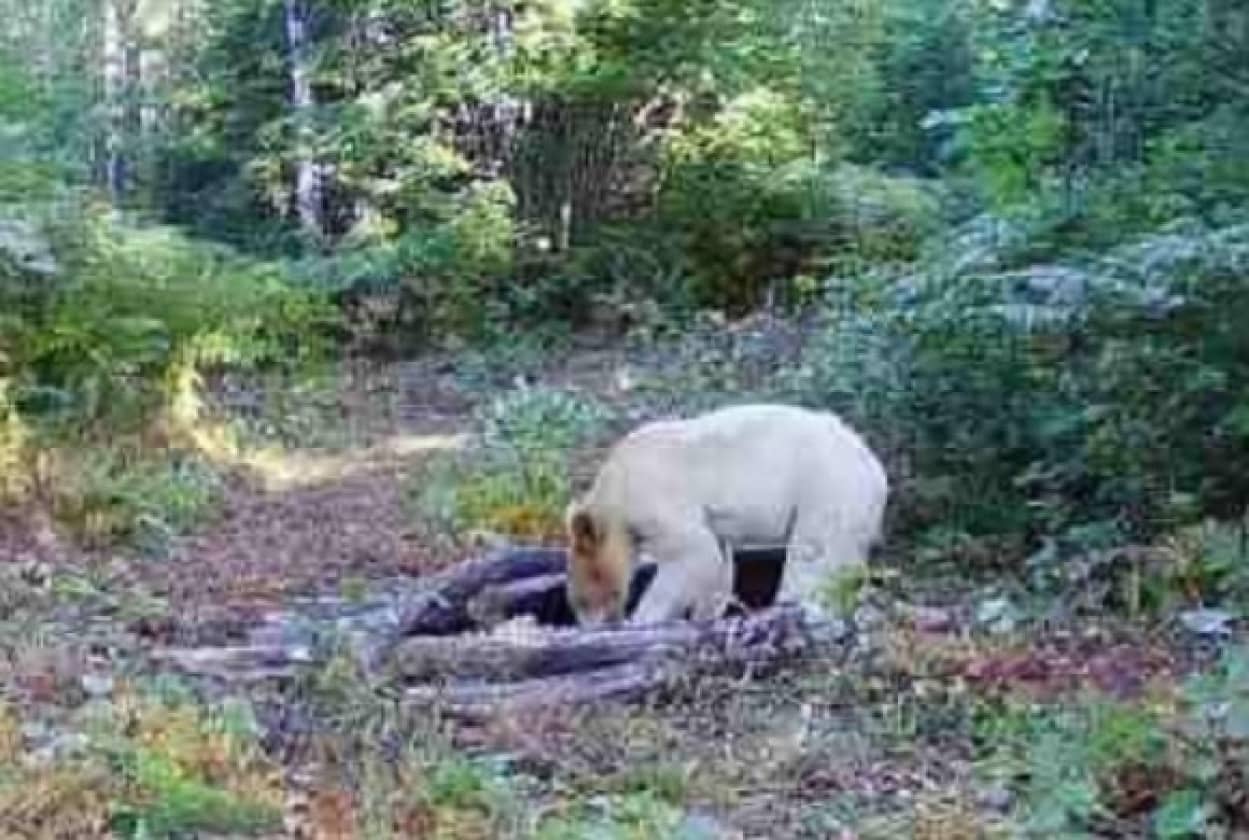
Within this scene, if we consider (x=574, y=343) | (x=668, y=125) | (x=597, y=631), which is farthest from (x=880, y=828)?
(x=668, y=125)

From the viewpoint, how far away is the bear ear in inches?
312

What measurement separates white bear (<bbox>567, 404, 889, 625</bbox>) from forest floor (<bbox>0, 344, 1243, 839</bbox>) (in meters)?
0.30

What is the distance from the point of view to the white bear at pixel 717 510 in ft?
25.8

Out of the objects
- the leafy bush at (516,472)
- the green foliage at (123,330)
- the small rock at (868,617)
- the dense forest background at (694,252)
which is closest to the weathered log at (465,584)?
the small rock at (868,617)

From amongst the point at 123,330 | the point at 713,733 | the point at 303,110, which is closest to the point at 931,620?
the point at 713,733

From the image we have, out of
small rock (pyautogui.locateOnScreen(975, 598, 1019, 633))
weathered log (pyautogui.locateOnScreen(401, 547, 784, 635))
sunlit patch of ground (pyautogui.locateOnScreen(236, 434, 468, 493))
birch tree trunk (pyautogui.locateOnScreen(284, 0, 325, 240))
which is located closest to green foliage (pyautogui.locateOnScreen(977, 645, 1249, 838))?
small rock (pyautogui.locateOnScreen(975, 598, 1019, 633))

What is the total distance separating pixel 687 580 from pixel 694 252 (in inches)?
503

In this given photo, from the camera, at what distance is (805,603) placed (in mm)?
7387

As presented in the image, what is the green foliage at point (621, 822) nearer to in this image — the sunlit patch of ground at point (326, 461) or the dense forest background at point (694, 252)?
the dense forest background at point (694, 252)

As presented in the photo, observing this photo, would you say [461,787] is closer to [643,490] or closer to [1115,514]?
[643,490]

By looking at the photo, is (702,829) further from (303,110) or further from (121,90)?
(121,90)

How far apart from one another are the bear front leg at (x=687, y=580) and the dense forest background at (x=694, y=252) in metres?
1.12

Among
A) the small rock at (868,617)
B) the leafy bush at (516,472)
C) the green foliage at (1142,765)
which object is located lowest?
the leafy bush at (516,472)

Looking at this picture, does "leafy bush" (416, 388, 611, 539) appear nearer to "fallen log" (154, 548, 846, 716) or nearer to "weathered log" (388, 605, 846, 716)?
"fallen log" (154, 548, 846, 716)
